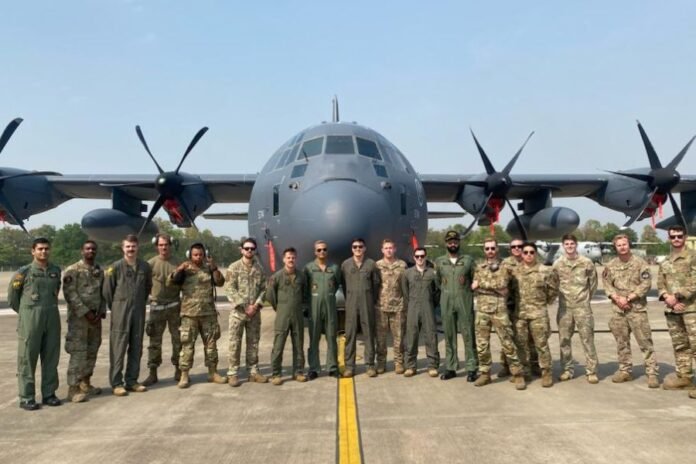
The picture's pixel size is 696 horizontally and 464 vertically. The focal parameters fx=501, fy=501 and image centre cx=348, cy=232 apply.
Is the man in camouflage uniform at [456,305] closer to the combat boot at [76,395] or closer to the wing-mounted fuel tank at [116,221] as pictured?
the combat boot at [76,395]

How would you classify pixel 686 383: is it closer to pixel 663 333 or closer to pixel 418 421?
pixel 418 421

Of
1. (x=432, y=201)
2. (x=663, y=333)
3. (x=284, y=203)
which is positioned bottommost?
(x=663, y=333)

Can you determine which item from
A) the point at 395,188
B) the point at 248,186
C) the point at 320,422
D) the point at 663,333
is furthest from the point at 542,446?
the point at 248,186

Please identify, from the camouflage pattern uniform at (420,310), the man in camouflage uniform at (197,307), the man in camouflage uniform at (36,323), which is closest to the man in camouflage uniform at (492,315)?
the camouflage pattern uniform at (420,310)

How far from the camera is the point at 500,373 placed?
692 centimetres

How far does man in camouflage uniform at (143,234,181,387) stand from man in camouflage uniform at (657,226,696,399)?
6346 mm

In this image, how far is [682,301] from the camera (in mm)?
6230

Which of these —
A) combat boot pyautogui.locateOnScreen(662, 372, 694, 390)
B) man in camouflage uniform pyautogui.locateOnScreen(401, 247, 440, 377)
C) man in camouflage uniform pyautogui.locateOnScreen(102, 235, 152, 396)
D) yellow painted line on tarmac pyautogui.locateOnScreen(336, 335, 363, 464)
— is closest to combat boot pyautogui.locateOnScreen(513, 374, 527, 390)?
man in camouflage uniform pyautogui.locateOnScreen(401, 247, 440, 377)

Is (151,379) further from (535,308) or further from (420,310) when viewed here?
(535,308)

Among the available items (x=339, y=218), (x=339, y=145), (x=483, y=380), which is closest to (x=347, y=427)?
(x=483, y=380)

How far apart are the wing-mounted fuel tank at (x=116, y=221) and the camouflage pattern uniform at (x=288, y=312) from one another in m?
11.1

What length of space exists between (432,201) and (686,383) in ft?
48.1

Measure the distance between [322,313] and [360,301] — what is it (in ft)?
1.85

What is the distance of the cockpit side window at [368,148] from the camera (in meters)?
9.50
